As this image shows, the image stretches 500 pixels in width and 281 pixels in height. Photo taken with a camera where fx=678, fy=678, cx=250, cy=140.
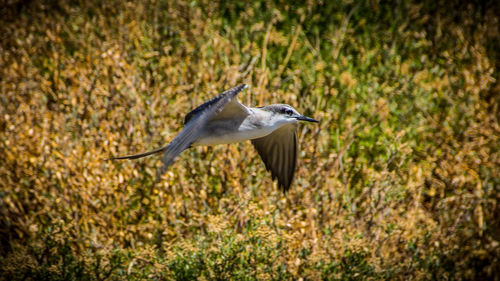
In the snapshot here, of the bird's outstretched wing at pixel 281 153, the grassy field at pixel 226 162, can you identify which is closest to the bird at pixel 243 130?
the bird's outstretched wing at pixel 281 153

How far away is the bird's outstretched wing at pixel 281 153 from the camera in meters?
4.08

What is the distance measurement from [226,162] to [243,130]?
108cm

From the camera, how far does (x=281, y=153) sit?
13.5ft

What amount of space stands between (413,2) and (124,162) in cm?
355

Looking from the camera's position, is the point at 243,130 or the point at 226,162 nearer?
the point at 243,130

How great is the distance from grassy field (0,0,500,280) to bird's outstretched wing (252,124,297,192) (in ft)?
0.66

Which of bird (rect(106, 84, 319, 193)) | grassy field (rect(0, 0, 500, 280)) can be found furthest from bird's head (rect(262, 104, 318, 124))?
grassy field (rect(0, 0, 500, 280))

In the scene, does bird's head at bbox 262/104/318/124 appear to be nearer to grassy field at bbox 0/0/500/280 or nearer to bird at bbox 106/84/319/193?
bird at bbox 106/84/319/193

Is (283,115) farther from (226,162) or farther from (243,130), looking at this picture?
(226,162)

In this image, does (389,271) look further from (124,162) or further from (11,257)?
(11,257)

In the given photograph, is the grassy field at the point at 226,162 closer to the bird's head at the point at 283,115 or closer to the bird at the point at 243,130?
the bird at the point at 243,130

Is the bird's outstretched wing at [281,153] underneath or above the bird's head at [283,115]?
underneath

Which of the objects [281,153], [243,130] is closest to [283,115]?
[243,130]

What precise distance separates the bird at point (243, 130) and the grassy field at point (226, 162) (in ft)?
0.85
